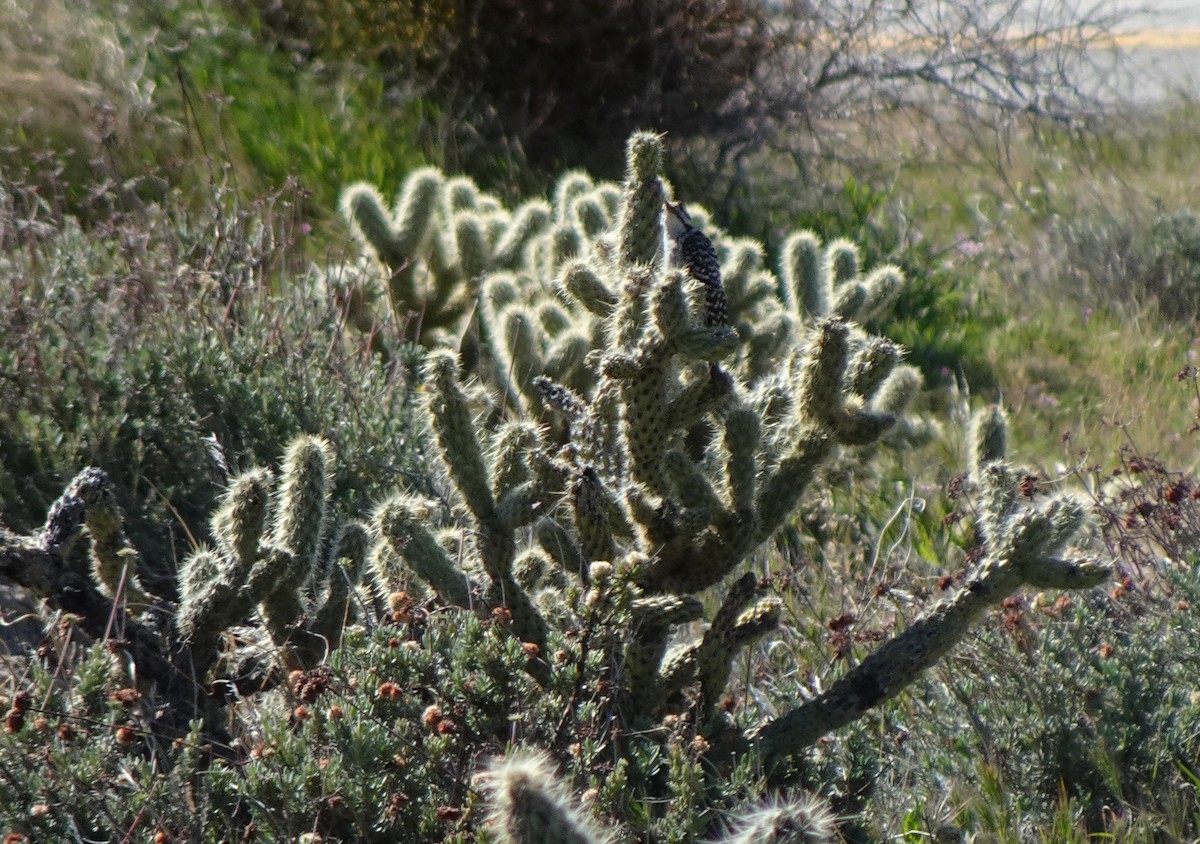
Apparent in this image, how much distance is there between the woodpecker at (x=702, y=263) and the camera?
128 inches

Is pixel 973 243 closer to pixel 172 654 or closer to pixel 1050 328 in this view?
pixel 1050 328

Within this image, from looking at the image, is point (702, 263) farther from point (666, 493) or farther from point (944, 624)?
point (944, 624)

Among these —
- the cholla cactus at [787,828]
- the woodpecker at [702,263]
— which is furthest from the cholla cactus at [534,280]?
the cholla cactus at [787,828]

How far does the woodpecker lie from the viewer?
10.7 feet

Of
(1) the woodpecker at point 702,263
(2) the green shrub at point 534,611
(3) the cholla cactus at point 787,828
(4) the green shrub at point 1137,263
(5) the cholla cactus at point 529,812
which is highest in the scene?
(4) the green shrub at point 1137,263

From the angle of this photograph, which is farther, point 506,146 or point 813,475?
point 506,146

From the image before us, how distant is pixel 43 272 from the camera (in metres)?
5.00

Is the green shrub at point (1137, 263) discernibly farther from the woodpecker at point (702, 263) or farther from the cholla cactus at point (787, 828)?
the cholla cactus at point (787, 828)

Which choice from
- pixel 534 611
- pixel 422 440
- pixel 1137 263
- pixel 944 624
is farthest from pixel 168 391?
pixel 1137 263

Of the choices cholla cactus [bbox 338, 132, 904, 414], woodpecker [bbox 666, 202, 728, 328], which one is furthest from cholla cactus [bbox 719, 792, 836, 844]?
cholla cactus [bbox 338, 132, 904, 414]

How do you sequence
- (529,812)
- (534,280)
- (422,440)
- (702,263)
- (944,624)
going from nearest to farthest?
(529,812) < (944,624) < (702,263) < (422,440) < (534,280)

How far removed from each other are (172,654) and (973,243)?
583 centimetres

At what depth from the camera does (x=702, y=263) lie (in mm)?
3318

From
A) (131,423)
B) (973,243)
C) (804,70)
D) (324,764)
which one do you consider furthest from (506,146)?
(324,764)
